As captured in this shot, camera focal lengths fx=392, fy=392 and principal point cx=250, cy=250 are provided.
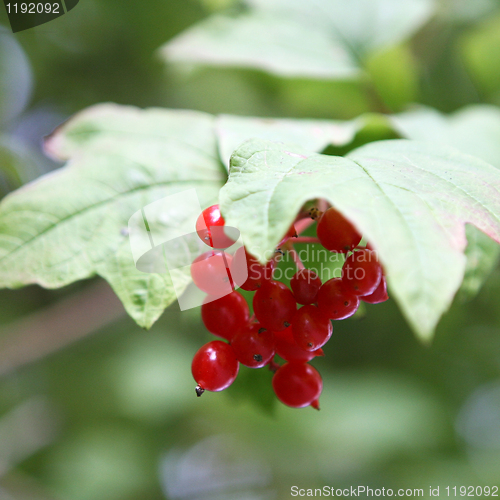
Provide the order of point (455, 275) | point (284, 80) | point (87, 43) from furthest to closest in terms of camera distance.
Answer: point (87, 43) < point (284, 80) < point (455, 275)

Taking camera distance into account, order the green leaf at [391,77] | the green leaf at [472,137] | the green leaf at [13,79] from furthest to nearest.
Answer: the green leaf at [13,79] < the green leaf at [391,77] < the green leaf at [472,137]

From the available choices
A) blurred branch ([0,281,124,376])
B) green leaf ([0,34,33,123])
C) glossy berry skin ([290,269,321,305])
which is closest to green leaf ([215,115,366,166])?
glossy berry skin ([290,269,321,305])

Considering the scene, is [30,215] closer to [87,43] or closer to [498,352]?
[87,43]

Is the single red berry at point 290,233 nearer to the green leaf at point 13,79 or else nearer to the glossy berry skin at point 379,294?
the glossy berry skin at point 379,294

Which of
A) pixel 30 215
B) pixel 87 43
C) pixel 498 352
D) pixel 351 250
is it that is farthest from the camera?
pixel 498 352

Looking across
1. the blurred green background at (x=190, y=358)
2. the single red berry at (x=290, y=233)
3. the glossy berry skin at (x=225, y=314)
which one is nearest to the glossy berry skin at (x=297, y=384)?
the glossy berry skin at (x=225, y=314)

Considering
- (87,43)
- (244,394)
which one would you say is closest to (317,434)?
(244,394)

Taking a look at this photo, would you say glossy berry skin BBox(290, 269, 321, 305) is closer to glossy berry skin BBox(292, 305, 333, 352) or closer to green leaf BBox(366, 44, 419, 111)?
glossy berry skin BBox(292, 305, 333, 352)

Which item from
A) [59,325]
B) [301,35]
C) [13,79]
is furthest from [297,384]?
[13,79]
